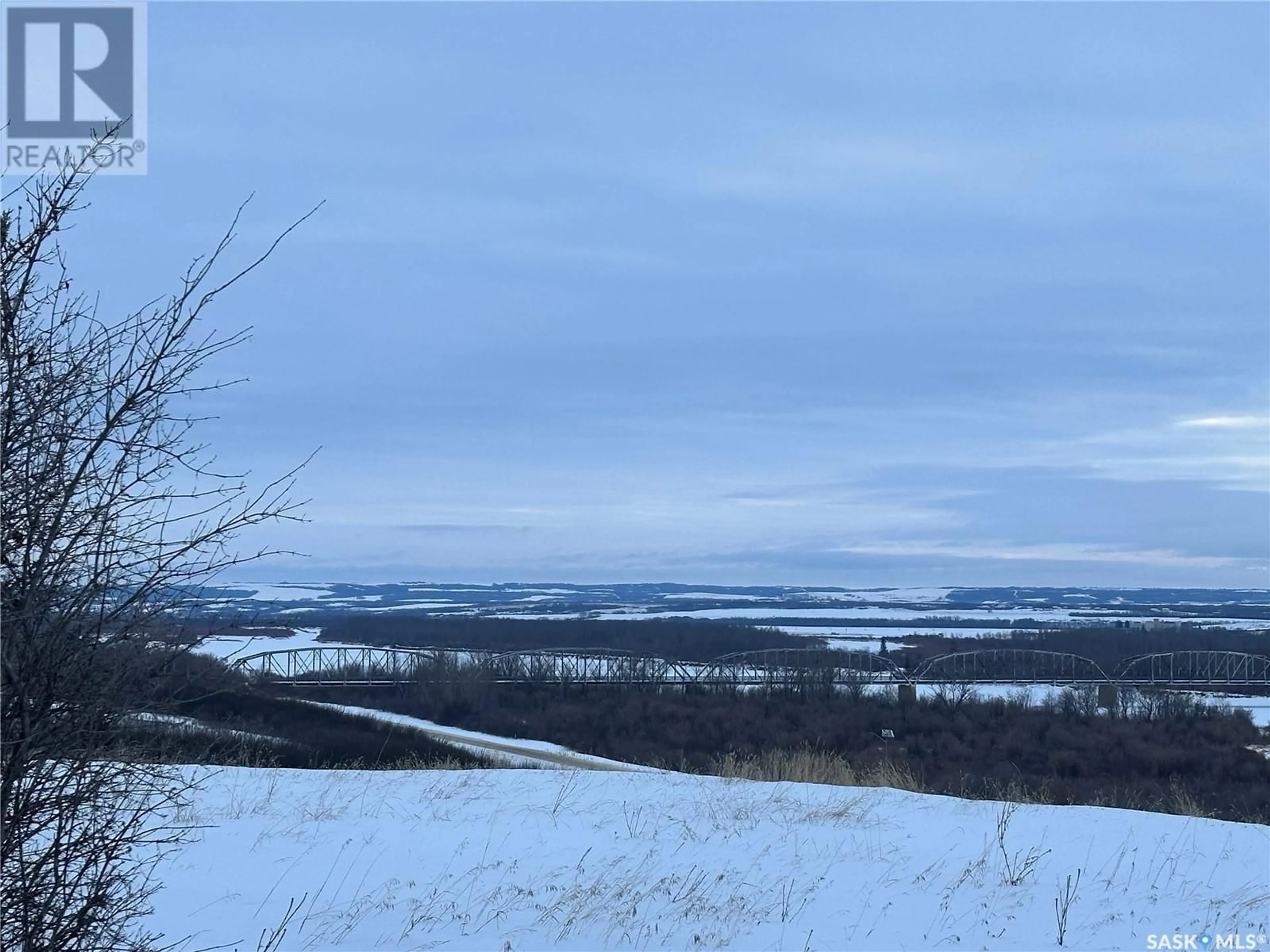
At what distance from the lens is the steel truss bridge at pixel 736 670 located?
59219mm

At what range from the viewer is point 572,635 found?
419 feet

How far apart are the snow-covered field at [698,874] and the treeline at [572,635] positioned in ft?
281

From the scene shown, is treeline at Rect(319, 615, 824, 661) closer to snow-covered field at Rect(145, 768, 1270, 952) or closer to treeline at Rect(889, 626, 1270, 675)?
treeline at Rect(889, 626, 1270, 675)

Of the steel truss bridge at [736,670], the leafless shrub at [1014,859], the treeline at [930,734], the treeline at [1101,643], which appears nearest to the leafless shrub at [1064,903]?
the leafless shrub at [1014,859]

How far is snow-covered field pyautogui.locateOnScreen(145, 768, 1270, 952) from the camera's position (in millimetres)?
7629

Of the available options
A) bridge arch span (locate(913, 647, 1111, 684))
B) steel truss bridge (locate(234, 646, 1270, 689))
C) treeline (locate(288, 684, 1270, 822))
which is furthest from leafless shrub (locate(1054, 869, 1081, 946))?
bridge arch span (locate(913, 647, 1111, 684))

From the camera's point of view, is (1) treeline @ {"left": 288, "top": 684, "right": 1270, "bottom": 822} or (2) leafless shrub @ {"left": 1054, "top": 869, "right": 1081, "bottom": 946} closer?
(2) leafless shrub @ {"left": 1054, "top": 869, "right": 1081, "bottom": 946}

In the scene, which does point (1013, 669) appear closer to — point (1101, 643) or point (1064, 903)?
point (1101, 643)

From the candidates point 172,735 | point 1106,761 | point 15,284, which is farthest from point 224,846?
point 1106,761

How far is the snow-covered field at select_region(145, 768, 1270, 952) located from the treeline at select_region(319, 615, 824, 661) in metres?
85.6

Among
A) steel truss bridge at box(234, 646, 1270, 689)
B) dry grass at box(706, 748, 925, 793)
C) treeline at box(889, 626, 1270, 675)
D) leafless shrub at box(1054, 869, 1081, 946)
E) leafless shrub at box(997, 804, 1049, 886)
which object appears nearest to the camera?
leafless shrub at box(1054, 869, 1081, 946)

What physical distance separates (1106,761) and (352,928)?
3217 centimetres

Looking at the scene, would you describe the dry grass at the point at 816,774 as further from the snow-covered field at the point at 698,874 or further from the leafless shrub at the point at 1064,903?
the leafless shrub at the point at 1064,903

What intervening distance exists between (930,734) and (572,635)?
8676 cm
